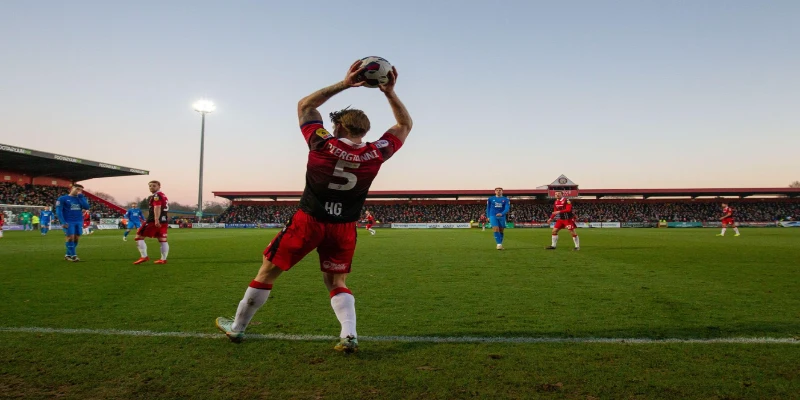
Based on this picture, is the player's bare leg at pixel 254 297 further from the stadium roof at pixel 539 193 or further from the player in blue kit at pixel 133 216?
the stadium roof at pixel 539 193

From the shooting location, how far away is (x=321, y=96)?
3.30 metres

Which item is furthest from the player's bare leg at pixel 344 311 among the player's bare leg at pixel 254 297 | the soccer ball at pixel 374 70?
the soccer ball at pixel 374 70

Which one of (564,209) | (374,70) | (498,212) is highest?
(374,70)

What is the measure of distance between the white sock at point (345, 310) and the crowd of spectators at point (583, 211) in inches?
2250

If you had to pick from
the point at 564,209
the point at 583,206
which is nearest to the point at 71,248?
the point at 564,209

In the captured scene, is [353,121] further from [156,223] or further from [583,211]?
[583,211]

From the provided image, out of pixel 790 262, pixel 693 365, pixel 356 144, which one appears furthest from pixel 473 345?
pixel 790 262

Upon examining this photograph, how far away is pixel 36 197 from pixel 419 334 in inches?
2337

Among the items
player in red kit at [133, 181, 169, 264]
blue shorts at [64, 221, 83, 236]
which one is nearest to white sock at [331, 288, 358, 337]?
player in red kit at [133, 181, 169, 264]

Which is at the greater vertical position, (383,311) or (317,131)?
(317,131)

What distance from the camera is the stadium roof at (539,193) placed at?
57031 mm

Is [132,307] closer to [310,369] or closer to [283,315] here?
[283,315]

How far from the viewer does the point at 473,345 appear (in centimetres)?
362

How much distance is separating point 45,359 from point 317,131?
2545 millimetres
